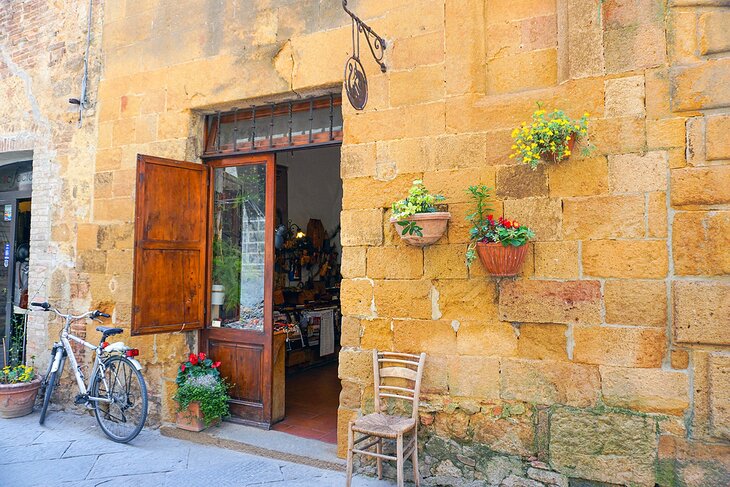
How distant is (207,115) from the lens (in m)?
5.14

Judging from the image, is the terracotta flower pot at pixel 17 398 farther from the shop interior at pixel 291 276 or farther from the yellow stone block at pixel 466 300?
the yellow stone block at pixel 466 300

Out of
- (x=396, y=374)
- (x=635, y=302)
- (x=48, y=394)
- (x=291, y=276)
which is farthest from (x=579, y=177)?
(x=291, y=276)

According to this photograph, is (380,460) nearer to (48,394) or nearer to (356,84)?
(356,84)

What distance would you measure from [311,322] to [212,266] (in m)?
2.69

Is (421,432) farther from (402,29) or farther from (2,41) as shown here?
(2,41)

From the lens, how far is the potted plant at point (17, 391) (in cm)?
527

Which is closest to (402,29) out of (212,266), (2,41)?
(212,266)

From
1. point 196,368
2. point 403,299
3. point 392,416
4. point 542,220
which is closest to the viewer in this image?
point 542,220

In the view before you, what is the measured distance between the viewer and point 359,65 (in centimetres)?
390

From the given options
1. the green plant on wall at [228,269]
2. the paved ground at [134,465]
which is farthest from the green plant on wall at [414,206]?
the green plant on wall at [228,269]

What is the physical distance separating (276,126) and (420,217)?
200cm

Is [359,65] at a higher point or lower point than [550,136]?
higher

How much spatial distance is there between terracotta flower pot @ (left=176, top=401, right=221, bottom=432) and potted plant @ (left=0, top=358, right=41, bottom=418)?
197cm

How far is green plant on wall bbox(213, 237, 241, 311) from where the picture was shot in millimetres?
5094
